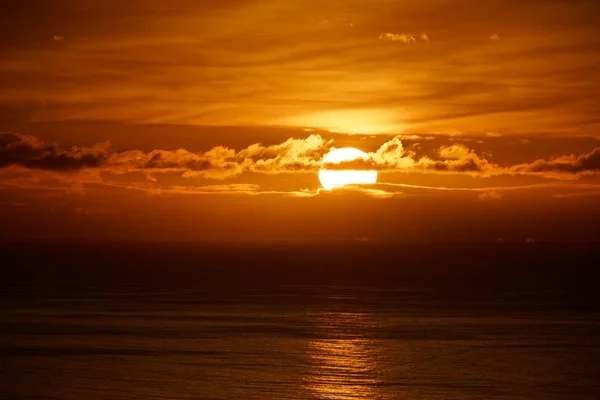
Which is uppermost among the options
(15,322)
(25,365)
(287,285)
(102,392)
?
(287,285)

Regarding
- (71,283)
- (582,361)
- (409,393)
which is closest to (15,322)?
(409,393)

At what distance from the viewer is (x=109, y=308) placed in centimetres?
6481

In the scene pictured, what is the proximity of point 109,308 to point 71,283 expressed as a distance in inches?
1313

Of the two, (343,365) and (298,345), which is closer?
(343,365)

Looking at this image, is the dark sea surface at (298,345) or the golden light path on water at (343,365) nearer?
the golden light path on water at (343,365)

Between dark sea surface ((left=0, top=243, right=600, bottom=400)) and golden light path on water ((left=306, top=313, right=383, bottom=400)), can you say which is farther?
dark sea surface ((left=0, top=243, right=600, bottom=400))

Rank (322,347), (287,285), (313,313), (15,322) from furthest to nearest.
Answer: (287,285), (313,313), (15,322), (322,347)

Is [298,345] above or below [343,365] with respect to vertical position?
above

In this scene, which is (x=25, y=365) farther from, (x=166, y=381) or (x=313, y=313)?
(x=313, y=313)

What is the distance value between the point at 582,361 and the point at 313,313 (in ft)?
78.3

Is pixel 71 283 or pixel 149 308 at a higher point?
pixel 71 283

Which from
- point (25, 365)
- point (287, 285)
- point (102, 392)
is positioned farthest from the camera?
point (287, 285)

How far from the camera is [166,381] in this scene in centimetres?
3597

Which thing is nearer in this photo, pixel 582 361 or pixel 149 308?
pixel 582 361
